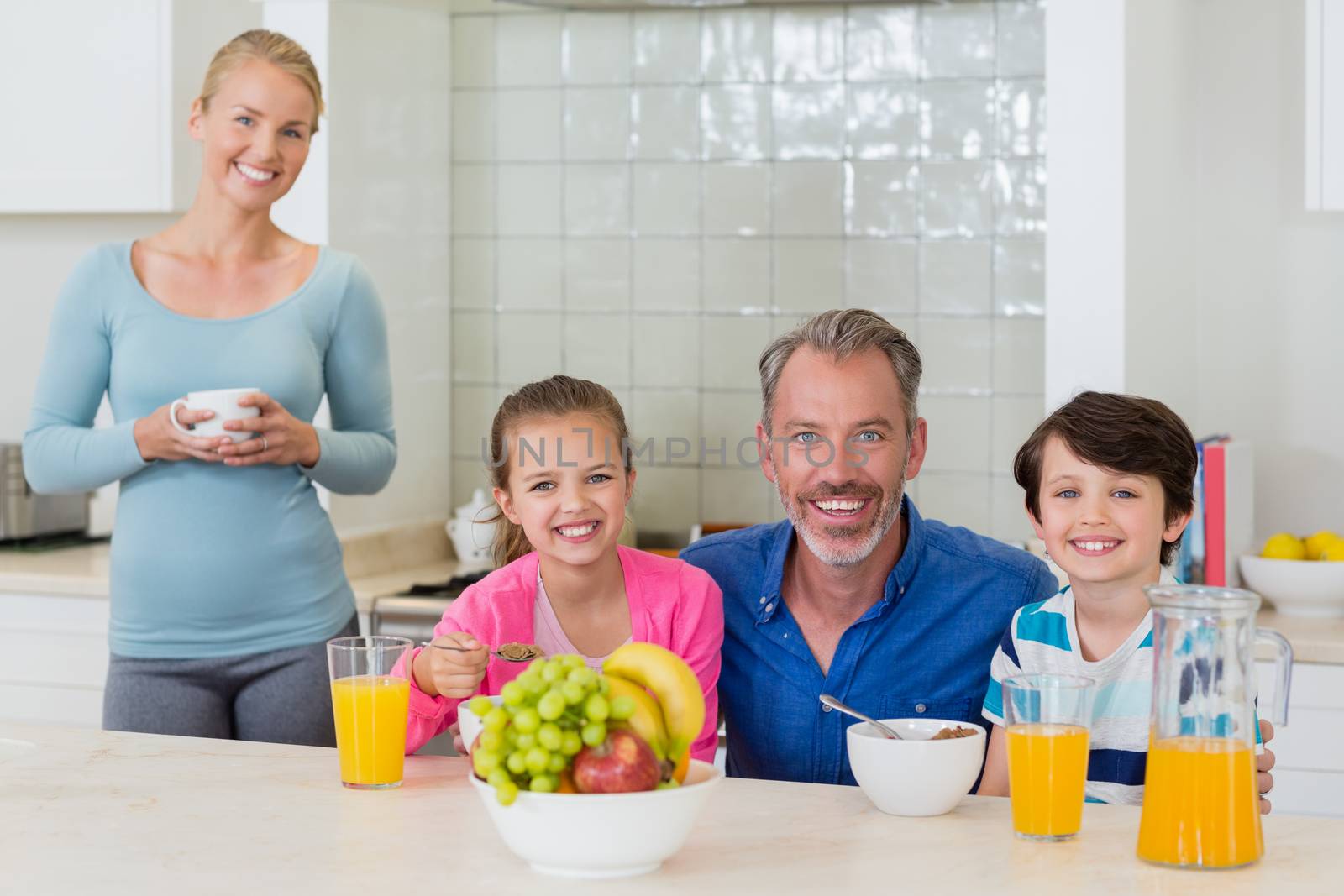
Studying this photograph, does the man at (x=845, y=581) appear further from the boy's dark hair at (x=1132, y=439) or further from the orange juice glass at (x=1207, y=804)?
the orange juice glass at (x=1207, y=804)

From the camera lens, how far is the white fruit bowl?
257cm

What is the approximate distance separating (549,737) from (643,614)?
0.59m

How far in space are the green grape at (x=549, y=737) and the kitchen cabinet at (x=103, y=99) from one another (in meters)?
2.30

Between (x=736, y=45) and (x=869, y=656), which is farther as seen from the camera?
(x=736, y=45)

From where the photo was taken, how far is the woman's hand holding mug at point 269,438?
196 cm

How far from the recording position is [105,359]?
208 centimetres

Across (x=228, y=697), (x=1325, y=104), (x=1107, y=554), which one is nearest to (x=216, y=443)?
(x=228, y=697)

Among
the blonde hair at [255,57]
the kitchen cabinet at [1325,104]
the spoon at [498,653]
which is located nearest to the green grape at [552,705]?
the spoon at [498,653]

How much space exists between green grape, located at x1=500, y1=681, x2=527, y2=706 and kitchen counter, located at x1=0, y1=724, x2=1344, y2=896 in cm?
15

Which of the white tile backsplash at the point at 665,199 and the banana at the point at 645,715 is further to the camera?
the white tile backsplash at the point at 665,199

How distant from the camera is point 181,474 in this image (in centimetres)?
206

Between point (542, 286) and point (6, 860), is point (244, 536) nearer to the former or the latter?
point (6, 860)

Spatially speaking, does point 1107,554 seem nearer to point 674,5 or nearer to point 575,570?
point 575,570

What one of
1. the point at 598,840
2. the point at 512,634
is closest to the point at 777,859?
the point at 598,840
